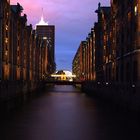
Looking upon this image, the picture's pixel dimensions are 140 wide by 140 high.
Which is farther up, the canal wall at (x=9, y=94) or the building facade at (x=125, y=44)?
the building facade at (x=125, y=44)

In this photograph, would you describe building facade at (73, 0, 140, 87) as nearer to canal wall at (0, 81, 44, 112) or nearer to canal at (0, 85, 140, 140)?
canal at (0, 85, 140, 140)

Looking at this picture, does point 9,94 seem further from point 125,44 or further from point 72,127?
point 72,127

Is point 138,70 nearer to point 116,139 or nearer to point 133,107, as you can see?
point 133,107

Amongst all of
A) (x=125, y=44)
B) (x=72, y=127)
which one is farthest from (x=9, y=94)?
(x=72, y=127)

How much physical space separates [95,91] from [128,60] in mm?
63812

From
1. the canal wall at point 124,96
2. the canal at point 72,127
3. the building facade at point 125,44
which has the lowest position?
the canal at point 72,127

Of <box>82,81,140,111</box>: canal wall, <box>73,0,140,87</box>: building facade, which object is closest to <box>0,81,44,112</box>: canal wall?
<box>82,81,140,111</box>: canal wall

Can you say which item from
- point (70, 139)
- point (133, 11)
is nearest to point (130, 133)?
point (70, 139)

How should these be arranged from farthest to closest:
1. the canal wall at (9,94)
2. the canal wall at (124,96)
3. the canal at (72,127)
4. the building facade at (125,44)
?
the canal wall at (9,94)
the building facade at (125,44)
the canal wall at (124,96)
the canal at (72,127)

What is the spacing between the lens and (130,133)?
55.3 metres

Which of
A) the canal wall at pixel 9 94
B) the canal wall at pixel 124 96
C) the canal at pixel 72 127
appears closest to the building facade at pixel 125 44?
→ the canal wall at pixel 124 96

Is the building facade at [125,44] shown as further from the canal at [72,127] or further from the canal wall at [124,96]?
the canal at [72,127]

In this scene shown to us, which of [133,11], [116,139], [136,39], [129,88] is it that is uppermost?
[133,11]

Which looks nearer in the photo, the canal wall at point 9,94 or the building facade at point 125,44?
the building facade at point 125,44
